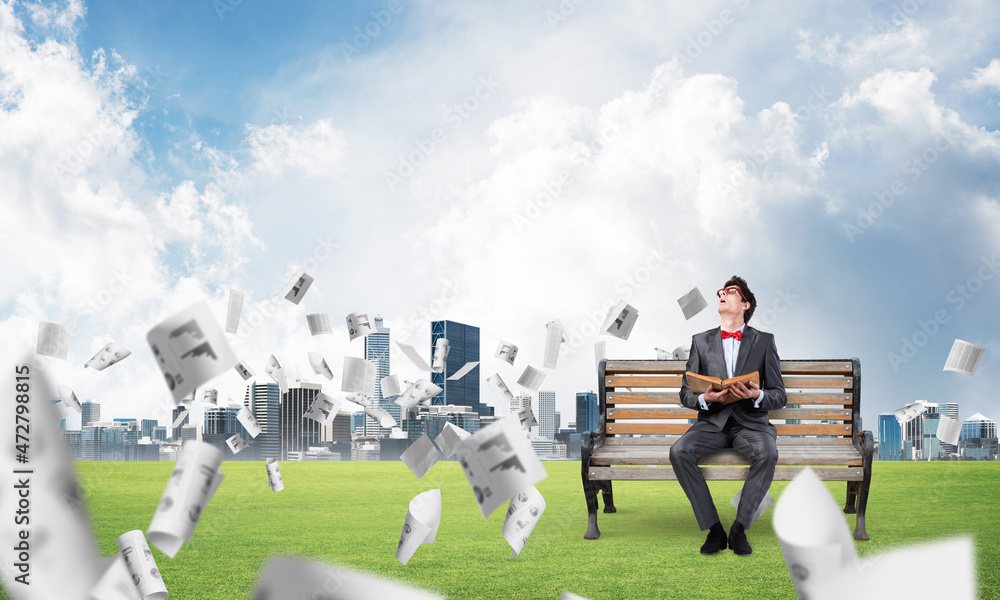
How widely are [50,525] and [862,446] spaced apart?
4.41m

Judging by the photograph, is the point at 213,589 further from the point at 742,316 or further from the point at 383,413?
the point at 742,316

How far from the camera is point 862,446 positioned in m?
4.82

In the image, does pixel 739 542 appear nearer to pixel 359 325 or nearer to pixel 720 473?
pixel 720 473

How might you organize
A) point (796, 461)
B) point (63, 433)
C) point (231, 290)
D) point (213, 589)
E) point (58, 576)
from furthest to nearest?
point (231, 290) → point (796, 461) → point (213, 589) → point (63, 433) → point (58, 576)

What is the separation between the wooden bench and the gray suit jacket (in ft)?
0.74

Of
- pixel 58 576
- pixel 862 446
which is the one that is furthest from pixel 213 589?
pixel 862 446

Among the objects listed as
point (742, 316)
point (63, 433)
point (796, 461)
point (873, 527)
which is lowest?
point (873, 527)

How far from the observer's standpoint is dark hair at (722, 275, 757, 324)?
501 cm

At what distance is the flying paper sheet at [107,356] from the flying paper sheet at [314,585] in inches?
194

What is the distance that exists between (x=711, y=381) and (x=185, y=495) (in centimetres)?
316

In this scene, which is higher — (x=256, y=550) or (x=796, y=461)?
(x=796, y=461)

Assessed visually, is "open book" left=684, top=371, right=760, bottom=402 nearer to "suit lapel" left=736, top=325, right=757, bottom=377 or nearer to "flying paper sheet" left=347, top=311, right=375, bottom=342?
"suit lapel" left=736, top=325, right=757, bottom=377

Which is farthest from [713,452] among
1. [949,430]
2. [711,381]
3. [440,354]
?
[440,354]

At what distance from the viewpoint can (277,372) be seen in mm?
6680
